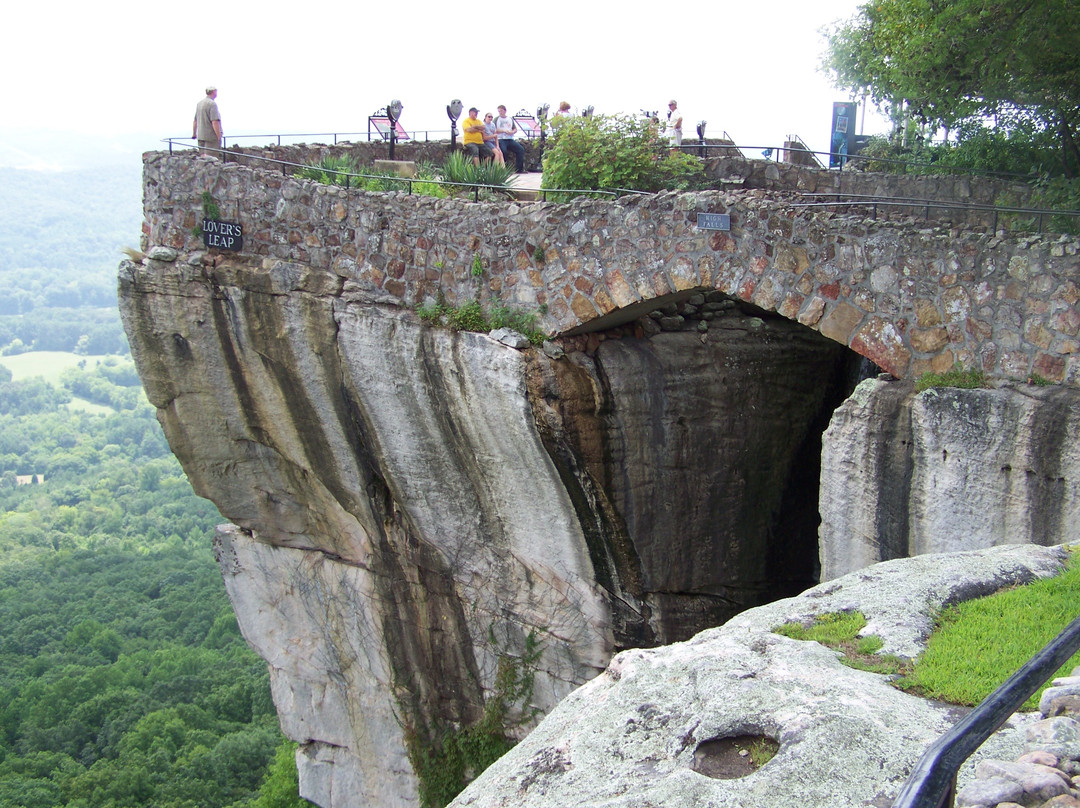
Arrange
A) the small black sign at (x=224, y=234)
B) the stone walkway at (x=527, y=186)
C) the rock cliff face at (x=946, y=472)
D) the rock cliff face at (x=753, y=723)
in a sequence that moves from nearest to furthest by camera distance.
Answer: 1. the rock cliff face at (x=753, y=723)
2. the rock cliff face at (x=946, y=472)
3. the stone walkway at (x=527, y=186)
4. the small black sign at (x=224, y=234)

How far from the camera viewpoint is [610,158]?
33.8ft

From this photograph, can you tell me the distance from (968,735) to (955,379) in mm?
5736

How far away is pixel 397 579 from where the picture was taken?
12.4 metres

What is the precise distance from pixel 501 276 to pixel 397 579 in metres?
4.51

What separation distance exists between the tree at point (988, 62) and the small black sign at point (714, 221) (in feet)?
10.8

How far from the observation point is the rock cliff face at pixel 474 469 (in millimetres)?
9914

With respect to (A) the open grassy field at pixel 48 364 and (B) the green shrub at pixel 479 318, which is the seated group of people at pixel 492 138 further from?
(A) the open grassy field at pixel 48 364

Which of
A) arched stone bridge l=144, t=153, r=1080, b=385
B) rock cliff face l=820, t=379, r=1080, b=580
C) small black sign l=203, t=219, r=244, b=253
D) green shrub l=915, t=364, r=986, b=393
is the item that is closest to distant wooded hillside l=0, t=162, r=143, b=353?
small black sign l=203, t=219, r=244, b=253

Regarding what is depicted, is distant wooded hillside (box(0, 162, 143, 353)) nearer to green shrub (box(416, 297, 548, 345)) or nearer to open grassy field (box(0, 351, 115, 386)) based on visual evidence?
open grassy field (box(0, 351, 115, 386))

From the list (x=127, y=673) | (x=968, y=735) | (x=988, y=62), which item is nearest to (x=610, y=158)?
(x=988, y=62)

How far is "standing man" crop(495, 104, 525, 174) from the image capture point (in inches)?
585

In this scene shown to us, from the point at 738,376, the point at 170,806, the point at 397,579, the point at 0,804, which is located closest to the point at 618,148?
the point at 738,376

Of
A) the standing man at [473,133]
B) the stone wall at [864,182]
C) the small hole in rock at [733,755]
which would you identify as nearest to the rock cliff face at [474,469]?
the stone wall at [864,182]

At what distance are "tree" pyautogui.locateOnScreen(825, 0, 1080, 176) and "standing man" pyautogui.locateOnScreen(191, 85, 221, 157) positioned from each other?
25.8ft
